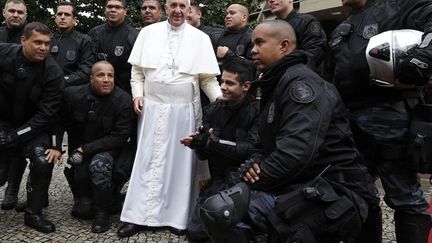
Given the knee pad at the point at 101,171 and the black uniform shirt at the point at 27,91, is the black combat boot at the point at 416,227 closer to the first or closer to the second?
the knee pad at the point at 101,171

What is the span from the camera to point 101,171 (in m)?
3.94

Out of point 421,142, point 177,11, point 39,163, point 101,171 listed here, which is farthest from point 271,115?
point 39,163

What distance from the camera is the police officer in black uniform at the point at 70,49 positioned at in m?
4.76

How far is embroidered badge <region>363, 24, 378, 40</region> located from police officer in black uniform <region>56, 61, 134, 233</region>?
2.24 m

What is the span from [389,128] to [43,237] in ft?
9.46

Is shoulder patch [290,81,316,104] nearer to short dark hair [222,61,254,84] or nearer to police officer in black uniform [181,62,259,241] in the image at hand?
police officer in black uniform [181,62,259,241]

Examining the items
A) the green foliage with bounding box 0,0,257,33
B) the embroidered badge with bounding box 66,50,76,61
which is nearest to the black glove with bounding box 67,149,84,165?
the embroidered badge with bounding box 66,50,76,61

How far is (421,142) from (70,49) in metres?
3.72

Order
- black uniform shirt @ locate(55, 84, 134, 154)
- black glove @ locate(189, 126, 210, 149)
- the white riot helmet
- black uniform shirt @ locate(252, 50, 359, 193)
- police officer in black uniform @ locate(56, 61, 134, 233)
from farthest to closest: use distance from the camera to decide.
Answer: black uniform shirt @ locate(55, 84, 134, 154), police officer in black uniform @ locate(56, 61, 134, 233), black glove @ locate(189, 126, 210, 149), the white riot helmet, black uniform shirt @ locate(252, 50, 359, 193)

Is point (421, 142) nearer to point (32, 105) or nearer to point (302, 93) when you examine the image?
point (302, 93)

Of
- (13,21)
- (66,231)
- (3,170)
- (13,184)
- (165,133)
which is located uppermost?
(13,21)

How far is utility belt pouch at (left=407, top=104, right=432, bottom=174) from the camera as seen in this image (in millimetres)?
2580

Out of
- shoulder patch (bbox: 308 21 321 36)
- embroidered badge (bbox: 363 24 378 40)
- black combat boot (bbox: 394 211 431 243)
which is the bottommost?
black combat boot (bbox: 394 211 431 243)

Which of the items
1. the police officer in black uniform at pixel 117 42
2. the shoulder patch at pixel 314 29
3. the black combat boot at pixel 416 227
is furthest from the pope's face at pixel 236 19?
the black combat boot at pixel 416 227
